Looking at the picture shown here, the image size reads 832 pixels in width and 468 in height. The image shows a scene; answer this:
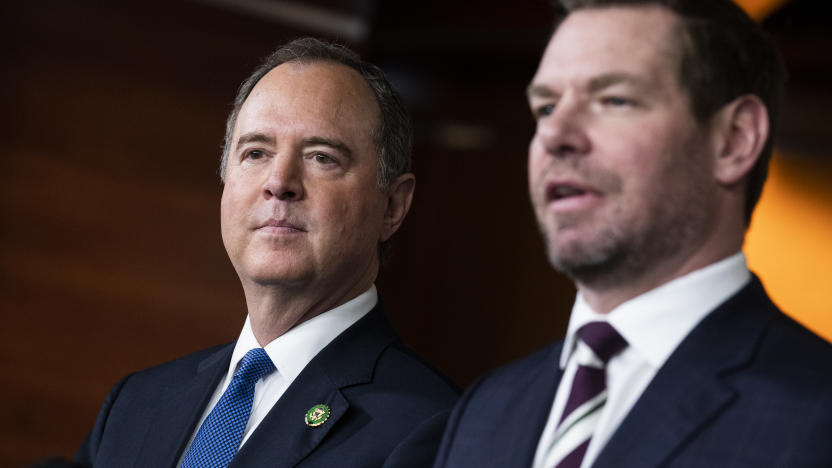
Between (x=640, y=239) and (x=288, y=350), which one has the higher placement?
(x=640, y=239)

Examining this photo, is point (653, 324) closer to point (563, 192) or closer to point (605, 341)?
point (605, 341)

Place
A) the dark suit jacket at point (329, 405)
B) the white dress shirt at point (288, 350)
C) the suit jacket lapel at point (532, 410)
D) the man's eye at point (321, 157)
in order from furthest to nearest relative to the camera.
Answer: the man's eye at point (321, 157) < the white dress shirt at point (288, 350) < the dark suit jacket at point (329, 405) < the suit jacket lapel at point (532, 410)

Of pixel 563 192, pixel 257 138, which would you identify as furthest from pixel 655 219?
pixel 257 138

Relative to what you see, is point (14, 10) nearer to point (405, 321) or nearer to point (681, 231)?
point (405, 321)

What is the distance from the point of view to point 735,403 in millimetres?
1469

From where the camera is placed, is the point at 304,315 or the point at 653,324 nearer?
the point at 653,324

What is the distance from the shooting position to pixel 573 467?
1.56m

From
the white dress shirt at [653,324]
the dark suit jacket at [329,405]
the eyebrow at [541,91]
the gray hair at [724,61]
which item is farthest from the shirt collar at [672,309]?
the dark suit jacket at [329,405]

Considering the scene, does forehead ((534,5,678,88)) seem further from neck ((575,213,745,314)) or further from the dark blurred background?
the dark blurred background

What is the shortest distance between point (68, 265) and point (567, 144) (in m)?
3.67

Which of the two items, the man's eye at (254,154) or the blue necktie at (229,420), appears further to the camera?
the man's eye at (254,154)

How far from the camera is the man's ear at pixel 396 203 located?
99.0 inches

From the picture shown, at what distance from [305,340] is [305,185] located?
0.33 metres

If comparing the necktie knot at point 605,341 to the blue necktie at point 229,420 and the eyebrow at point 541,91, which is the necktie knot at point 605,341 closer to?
the eyebrow at point 541,91
